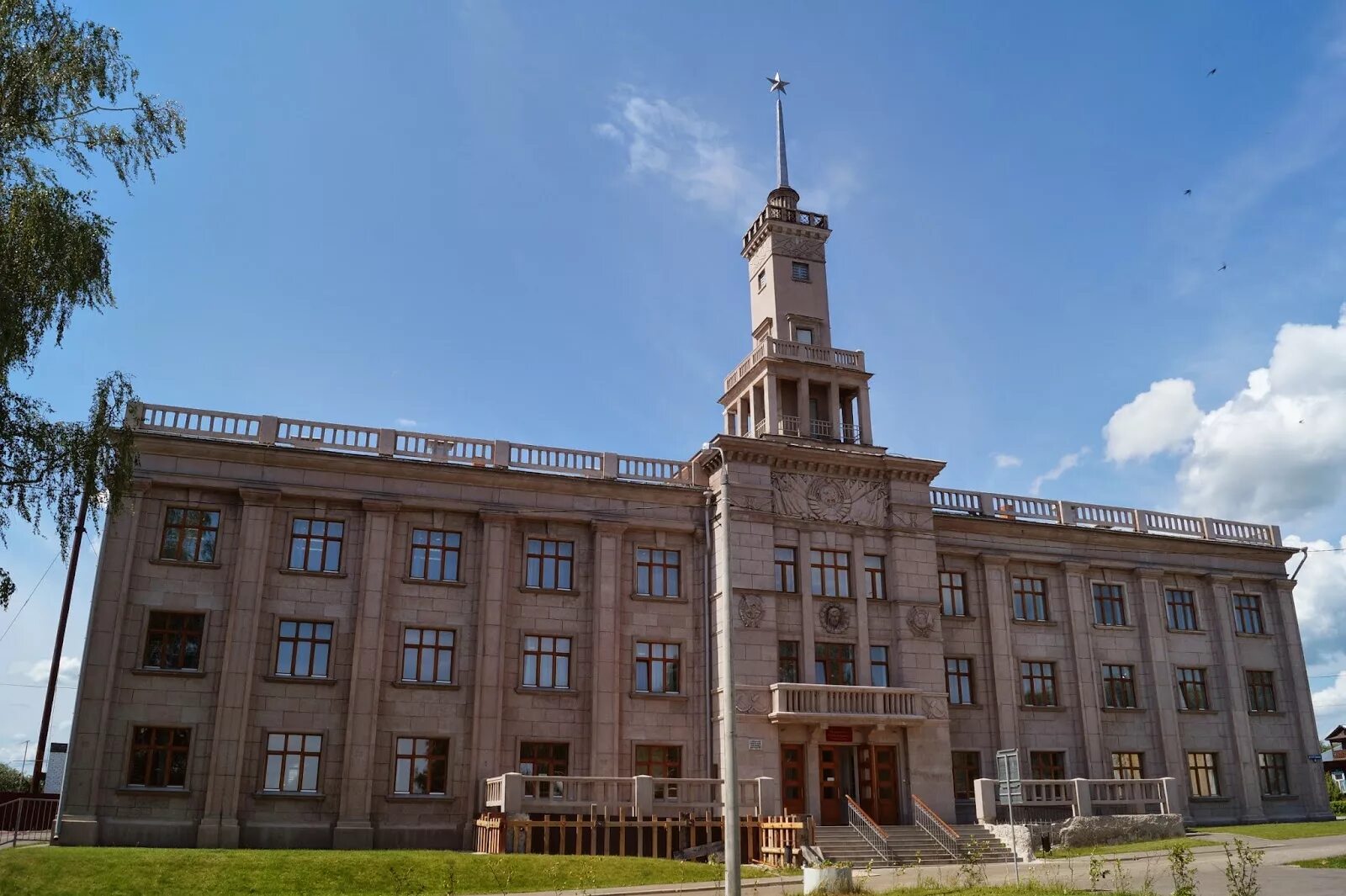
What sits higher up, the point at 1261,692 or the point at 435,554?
the point at 435,554

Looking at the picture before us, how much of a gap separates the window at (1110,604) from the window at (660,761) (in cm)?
2050

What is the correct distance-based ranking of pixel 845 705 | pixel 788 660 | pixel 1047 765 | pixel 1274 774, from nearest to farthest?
pixel 845 705 → pixel 788 660 → pixel 1047 765 → pixel 1274 774

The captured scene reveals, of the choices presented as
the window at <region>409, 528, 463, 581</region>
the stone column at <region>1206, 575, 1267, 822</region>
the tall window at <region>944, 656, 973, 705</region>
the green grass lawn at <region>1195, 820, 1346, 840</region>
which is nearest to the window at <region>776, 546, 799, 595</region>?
the tall window at <region>944, 656, 973, 705</region>

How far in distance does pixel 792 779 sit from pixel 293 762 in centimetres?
1717

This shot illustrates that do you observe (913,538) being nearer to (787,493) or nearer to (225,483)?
(787,493)

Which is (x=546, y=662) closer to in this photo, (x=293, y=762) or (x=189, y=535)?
(x=293, y=762)

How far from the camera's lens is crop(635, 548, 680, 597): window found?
40.0 m

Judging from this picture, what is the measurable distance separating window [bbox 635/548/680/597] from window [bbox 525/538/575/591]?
2653 millimetres

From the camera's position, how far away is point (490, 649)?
37000 millimetres

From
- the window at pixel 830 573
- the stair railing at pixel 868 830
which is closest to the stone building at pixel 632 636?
the window at pixel 830 573

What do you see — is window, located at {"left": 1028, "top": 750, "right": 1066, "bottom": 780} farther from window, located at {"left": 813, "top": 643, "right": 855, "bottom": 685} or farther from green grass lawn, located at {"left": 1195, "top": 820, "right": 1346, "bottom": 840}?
window, located at {"left": 813, "top": 643, "right": 855, "bottom": 685}

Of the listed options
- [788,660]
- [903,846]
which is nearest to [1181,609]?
[788,660]

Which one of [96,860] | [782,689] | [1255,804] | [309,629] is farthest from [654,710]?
[1255,804]

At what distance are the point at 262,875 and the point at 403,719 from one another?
1176 cm
